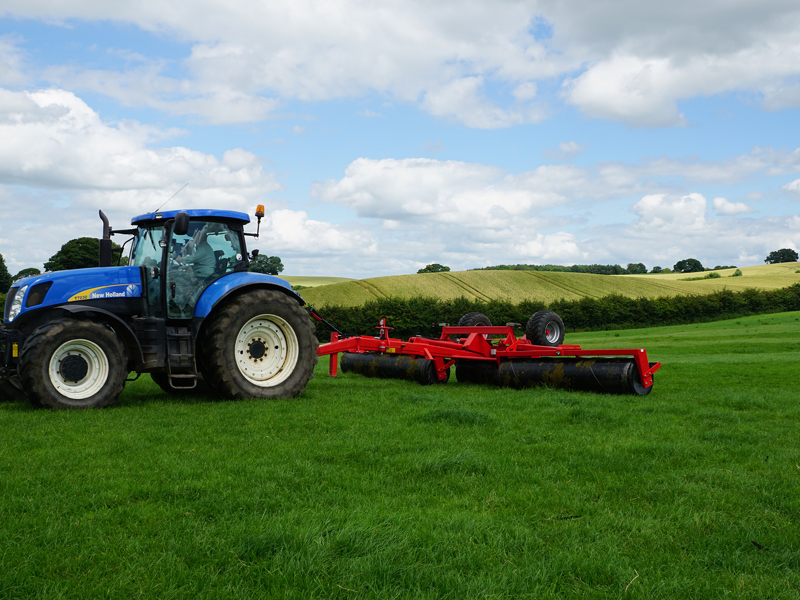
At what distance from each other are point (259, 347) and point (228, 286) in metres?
0.97

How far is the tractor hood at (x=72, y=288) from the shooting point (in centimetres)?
769

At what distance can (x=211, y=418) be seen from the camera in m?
6.89

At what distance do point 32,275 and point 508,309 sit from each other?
3295cm

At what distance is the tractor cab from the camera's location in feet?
27.7

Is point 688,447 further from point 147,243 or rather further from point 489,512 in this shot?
point 147,243

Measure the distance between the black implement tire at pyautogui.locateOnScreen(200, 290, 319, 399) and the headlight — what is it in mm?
2203

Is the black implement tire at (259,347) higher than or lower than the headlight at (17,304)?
lower

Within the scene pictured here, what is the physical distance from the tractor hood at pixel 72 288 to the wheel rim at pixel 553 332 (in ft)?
29.9

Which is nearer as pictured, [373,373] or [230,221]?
[230,221]

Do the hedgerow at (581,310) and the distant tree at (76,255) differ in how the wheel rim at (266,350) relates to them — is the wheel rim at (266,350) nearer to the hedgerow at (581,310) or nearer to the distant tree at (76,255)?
the hedgerow at (581,310)

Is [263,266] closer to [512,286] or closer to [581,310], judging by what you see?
[581,310]

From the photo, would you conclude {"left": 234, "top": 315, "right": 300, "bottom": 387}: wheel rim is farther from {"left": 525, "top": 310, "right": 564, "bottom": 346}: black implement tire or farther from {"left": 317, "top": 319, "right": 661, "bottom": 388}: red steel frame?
{"left": 525, "top": 310, "right": 564, "bottom": 346}: black implement tire

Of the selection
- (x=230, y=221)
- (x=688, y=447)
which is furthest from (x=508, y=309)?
(x=688, y=447)

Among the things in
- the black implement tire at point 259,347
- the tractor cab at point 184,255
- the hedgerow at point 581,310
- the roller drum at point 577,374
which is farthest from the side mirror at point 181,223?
the hedgerow at point 581,310
